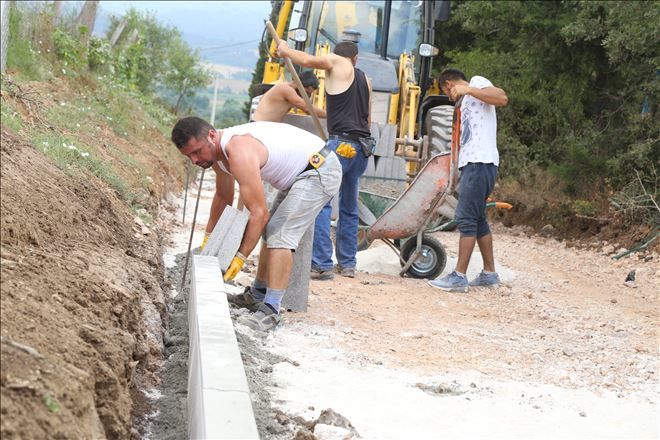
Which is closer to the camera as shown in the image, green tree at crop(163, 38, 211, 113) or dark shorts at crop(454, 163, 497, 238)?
dark shorts at crop(454, 163, 497, 238)

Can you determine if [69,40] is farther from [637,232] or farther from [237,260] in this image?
[237,260]

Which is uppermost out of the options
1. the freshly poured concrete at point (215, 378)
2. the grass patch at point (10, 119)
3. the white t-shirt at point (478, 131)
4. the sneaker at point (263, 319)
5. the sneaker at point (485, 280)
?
the white t-shirt at point (478, 131)

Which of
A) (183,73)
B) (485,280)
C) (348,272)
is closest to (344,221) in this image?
(348,272)

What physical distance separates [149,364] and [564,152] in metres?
12.1

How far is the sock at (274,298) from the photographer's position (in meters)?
6.55

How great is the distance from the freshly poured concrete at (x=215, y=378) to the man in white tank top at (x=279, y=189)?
3.00 ft

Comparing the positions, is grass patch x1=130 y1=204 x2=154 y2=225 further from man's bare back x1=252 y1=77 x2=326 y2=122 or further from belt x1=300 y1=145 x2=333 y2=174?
belt x1=300 y1=145 x2=333 y2=174

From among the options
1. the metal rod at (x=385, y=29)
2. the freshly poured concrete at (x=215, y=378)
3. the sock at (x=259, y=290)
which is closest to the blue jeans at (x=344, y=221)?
the sock at (x=259, y=290)

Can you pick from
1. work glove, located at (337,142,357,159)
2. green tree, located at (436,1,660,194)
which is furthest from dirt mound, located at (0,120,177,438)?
green tree, located at (436,1,660,194)

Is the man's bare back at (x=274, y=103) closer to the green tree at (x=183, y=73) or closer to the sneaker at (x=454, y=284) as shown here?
the sneaker at (x=454, y=284)

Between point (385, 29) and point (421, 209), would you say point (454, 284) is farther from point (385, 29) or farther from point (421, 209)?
point (385, 29)

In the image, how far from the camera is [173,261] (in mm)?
8648

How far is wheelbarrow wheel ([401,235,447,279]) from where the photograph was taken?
963 centimetres

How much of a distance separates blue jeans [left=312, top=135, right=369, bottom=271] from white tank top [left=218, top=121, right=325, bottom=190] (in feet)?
6.61
